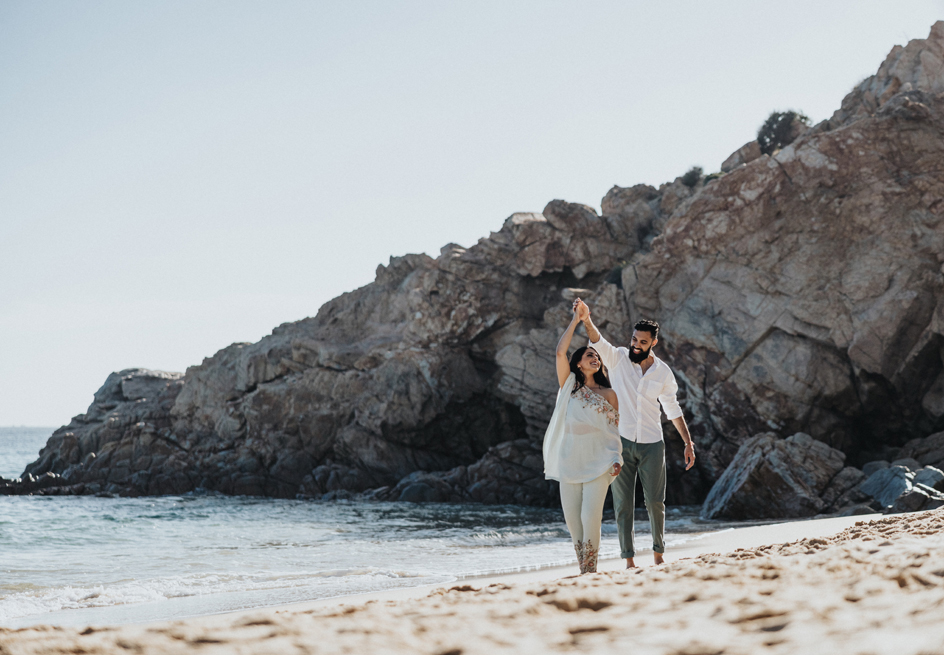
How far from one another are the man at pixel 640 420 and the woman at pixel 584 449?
338 mm

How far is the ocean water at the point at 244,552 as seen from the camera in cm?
754

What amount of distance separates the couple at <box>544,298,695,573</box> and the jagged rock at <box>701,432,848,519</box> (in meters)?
8.88

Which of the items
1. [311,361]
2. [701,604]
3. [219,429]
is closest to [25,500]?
[219,429]

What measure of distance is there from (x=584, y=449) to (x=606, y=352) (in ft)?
3.02

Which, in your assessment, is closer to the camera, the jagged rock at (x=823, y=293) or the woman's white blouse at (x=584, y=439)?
the woman's white blouse at (x=584, y=439)

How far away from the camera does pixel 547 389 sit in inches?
947

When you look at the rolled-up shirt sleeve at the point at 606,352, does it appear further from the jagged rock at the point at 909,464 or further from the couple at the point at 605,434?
the jagged rock at the point at 909,464

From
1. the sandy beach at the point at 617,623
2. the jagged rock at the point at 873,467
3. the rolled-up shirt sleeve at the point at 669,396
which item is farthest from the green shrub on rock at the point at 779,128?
the sandy beach at the point at 617,623

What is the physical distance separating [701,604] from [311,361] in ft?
91.9

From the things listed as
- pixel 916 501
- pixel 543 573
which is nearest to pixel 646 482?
pixel 543 573

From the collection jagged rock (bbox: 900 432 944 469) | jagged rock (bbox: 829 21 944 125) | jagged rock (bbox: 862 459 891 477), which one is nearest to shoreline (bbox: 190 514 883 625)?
jagged rock (bbox: 862 459 891 477)

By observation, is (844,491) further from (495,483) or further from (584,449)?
(495,483)

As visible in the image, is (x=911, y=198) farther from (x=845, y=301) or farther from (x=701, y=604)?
(x=701, y=604)

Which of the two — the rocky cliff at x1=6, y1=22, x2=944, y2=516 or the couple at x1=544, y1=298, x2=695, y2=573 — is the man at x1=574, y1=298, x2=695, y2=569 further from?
the rocky cliff at x1=6, y1=22, x2=944, y2=516
